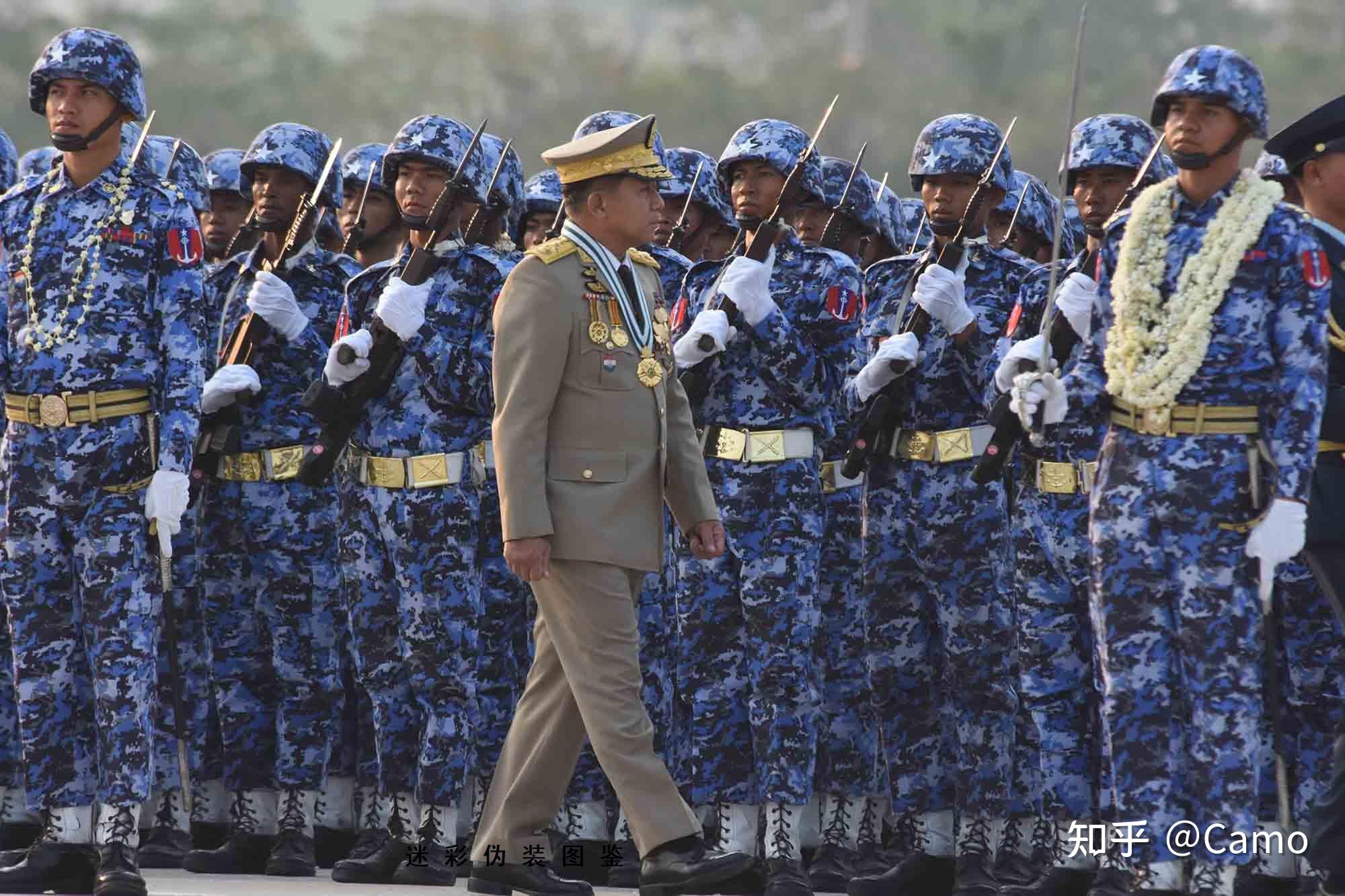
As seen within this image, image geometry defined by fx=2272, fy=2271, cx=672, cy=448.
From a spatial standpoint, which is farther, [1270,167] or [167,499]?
[1270,167]

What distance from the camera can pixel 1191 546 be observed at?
6465 millimetres

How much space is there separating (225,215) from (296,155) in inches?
43.1

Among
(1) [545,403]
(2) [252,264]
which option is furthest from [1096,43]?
(1) [545,403]

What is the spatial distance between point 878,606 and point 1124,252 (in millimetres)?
2034

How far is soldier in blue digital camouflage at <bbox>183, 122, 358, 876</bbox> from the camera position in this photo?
28.3 feet

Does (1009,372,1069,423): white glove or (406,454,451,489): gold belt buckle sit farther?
(406,454,451,489): gold belt buckle

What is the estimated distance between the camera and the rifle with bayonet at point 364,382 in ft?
26.8

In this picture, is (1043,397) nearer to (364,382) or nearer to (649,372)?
(649,372)

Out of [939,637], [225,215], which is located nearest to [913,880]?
[939,637]

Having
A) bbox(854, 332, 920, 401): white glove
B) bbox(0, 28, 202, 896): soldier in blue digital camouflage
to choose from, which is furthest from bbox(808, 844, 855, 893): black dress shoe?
bbox(0, 28, 202, 896): soldier in blue digital camouflage

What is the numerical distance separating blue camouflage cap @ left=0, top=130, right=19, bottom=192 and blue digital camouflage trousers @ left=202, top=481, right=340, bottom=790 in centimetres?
228

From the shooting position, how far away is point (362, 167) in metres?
9.94

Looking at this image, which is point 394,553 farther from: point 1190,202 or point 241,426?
point 1190,202

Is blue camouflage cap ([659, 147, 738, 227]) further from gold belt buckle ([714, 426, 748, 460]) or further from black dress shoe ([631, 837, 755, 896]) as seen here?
black dress shoe ([631, 837, 755, 896])
